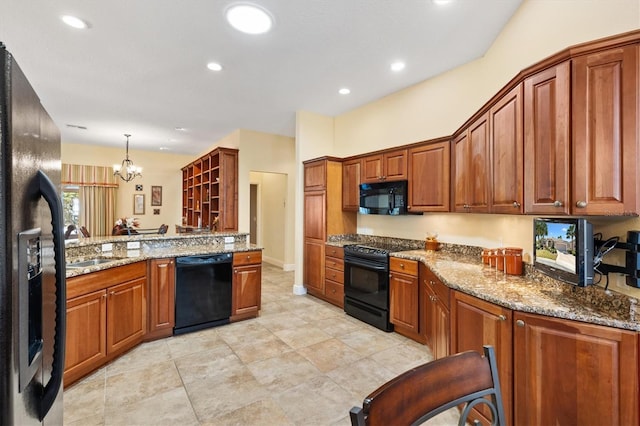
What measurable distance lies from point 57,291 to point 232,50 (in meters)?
2.96

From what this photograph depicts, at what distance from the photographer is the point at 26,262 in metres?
0.69

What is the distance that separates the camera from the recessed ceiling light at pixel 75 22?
2.58m

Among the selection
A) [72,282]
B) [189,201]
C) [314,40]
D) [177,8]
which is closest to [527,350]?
[314,40]

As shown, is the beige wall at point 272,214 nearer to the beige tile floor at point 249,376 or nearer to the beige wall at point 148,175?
the beige wall at point 148,175

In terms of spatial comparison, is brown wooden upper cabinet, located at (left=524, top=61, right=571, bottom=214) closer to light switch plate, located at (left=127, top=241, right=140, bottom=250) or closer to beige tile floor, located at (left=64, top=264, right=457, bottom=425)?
beige tile floor, located at (left=64, top=264, right=457, bottom=425)

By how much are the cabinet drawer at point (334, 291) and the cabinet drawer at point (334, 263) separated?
23 centimetres

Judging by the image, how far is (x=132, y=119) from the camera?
552 cm

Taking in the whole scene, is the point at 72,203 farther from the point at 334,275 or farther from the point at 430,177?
the point at 430,177

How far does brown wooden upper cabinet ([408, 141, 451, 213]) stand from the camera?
333cm

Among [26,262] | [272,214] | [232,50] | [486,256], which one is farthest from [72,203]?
[486,256]

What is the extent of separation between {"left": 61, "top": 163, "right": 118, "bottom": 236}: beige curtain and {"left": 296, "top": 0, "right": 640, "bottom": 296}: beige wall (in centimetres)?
587

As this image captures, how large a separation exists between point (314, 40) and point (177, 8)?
1.21 meters

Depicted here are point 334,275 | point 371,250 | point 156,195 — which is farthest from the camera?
point 156,195

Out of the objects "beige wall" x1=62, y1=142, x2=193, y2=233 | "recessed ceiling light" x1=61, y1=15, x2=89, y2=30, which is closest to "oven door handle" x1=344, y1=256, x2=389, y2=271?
"recessed ceiling light" x1=61, y1=15, x2=89, y2=30
